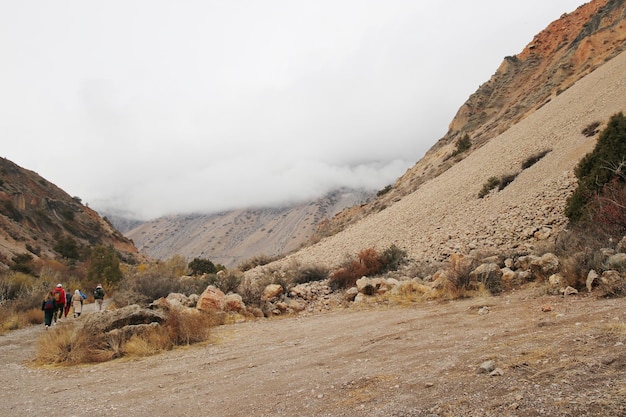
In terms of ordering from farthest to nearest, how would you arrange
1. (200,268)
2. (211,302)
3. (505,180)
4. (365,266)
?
(200,268)
(505,180)
(365,266)
(211,302)

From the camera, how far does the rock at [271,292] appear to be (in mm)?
14297

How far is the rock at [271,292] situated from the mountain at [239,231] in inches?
2887

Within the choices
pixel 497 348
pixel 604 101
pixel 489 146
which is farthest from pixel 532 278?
pixel 489 146

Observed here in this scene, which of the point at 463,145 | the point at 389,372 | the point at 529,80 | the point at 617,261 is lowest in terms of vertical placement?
the point at 389,372

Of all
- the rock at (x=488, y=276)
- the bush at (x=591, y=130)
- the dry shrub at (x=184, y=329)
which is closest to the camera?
the dry shrub at (x=184, y=329)

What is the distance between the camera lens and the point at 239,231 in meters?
123

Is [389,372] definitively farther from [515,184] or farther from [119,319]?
[515,184]

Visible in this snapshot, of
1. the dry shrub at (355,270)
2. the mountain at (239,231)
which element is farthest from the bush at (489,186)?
the mountain at (239,231)

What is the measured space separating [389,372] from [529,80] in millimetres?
55286

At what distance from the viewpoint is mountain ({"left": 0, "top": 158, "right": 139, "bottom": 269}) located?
141ft

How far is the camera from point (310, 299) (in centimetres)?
1443

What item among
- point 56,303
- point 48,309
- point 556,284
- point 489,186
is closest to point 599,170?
point 556,284

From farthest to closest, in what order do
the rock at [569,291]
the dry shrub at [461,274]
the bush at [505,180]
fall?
the bush at [505,180] → the dry shrub at [461,274] → the rock at [569,291]

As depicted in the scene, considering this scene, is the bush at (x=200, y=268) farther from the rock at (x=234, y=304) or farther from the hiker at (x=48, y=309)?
the rock at (x=234, y=304)
